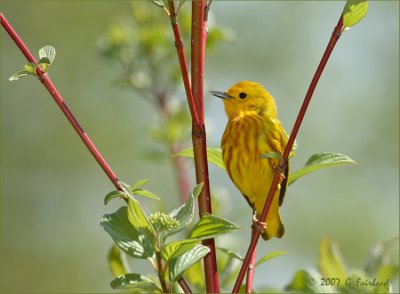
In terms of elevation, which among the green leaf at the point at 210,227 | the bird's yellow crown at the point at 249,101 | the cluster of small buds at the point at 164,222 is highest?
the bird's yellow crown at the point at 249,101

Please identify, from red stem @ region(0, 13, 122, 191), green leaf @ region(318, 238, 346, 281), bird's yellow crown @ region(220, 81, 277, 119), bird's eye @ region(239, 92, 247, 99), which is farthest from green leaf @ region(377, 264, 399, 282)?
bird's eye @ region(239, 92, 247, 99)

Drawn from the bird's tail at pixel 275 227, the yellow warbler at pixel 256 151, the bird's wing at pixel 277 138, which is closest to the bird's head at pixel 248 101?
the yellow warbler at pixel 256 151

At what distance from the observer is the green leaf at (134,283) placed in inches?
65.7

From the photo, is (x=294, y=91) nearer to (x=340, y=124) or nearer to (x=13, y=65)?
(x=340, y=124)

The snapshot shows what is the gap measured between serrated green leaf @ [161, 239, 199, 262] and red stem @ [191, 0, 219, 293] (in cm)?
10

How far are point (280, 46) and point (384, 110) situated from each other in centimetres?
142

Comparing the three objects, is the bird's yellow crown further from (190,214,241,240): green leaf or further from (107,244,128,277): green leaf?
(190,214,241,240): green leaf

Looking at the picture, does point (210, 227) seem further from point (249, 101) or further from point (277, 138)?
point (249, 101)

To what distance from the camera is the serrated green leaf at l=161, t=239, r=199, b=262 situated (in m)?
1.66

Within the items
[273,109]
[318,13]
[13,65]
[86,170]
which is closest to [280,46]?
[318,13]

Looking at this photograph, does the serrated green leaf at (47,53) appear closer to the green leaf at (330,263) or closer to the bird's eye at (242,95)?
the green leaf at (330,263)

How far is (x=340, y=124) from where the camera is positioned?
6.61m

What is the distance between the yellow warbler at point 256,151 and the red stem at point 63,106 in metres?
1.24

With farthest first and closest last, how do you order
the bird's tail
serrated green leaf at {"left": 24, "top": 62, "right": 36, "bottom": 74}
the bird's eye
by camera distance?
the bird's eye < the bird's tail < serrated green leaf at {"left": 24, "top": 62, "right": 36, "bottom": 74}
